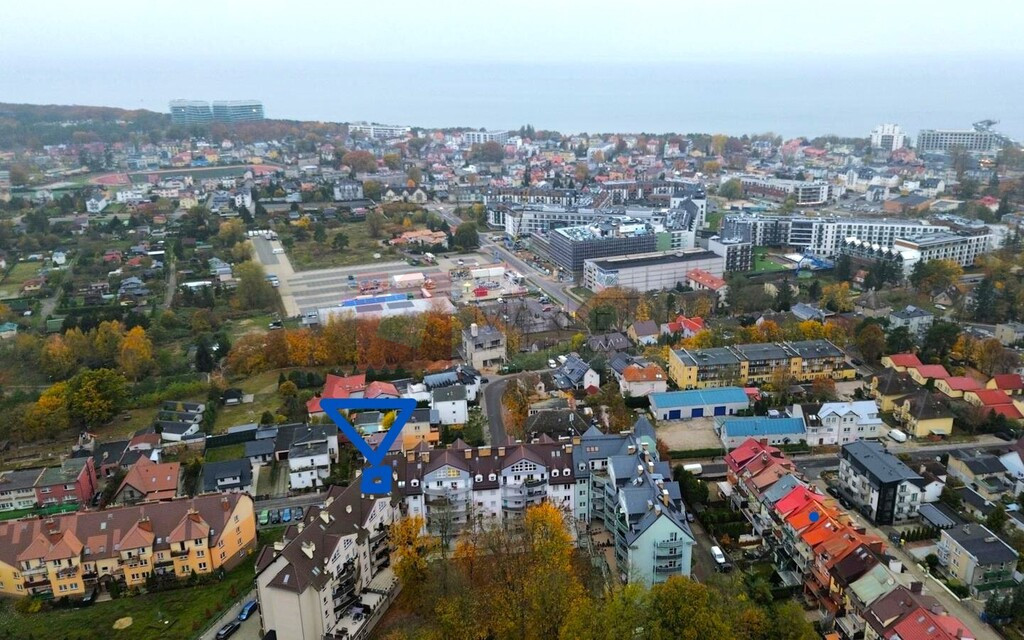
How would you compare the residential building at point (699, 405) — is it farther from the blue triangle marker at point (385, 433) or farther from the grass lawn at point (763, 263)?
the grass lawn at point (763, 263)

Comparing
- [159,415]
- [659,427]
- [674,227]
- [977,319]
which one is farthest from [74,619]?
[674,227]

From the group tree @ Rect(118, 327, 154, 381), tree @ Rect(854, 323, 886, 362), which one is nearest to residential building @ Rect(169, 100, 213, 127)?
tree @ Rect(118, 327, 154, 381)

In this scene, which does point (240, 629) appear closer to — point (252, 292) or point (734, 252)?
point (252, 292)

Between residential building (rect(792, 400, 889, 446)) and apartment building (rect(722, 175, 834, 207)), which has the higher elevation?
apartment building (rect(722, 175, 834, 207))

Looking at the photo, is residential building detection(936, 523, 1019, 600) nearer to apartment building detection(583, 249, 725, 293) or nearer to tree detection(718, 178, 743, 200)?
apartment building detection(583, 249, 725, 293)

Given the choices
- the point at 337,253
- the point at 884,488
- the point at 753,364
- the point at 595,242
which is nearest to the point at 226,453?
the point at 753,364

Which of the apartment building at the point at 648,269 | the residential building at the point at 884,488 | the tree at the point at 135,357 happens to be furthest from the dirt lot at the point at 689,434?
the tree at the point at 135,357
